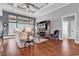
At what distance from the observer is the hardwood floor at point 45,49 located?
91.0 inches

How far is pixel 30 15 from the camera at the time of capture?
2.43 m

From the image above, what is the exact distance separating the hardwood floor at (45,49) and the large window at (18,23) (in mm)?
276

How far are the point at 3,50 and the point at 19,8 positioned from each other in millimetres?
1024

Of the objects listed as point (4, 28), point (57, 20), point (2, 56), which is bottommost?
point (2, 56)

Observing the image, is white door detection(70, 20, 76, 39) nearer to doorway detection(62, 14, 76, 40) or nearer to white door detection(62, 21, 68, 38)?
doorway detection(62, 14, 76, 40)

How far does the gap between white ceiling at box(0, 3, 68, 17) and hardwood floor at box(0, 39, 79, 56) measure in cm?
70

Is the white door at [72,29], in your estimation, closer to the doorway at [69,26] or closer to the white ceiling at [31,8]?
the doorway at [69,26]

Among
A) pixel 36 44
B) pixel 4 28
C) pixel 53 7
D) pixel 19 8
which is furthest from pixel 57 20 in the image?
pixel 4 28

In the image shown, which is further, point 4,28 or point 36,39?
point 36,39

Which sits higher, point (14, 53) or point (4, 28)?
point (4, 28)

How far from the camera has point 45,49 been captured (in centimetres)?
238

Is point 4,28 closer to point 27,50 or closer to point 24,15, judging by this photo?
point 24,15

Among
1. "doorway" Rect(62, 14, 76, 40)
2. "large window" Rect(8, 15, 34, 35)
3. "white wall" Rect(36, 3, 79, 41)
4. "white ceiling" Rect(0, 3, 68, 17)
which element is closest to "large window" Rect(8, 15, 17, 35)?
"large window" Rect(8, 15, 34, 35)

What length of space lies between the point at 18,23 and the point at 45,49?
2.87 ft
